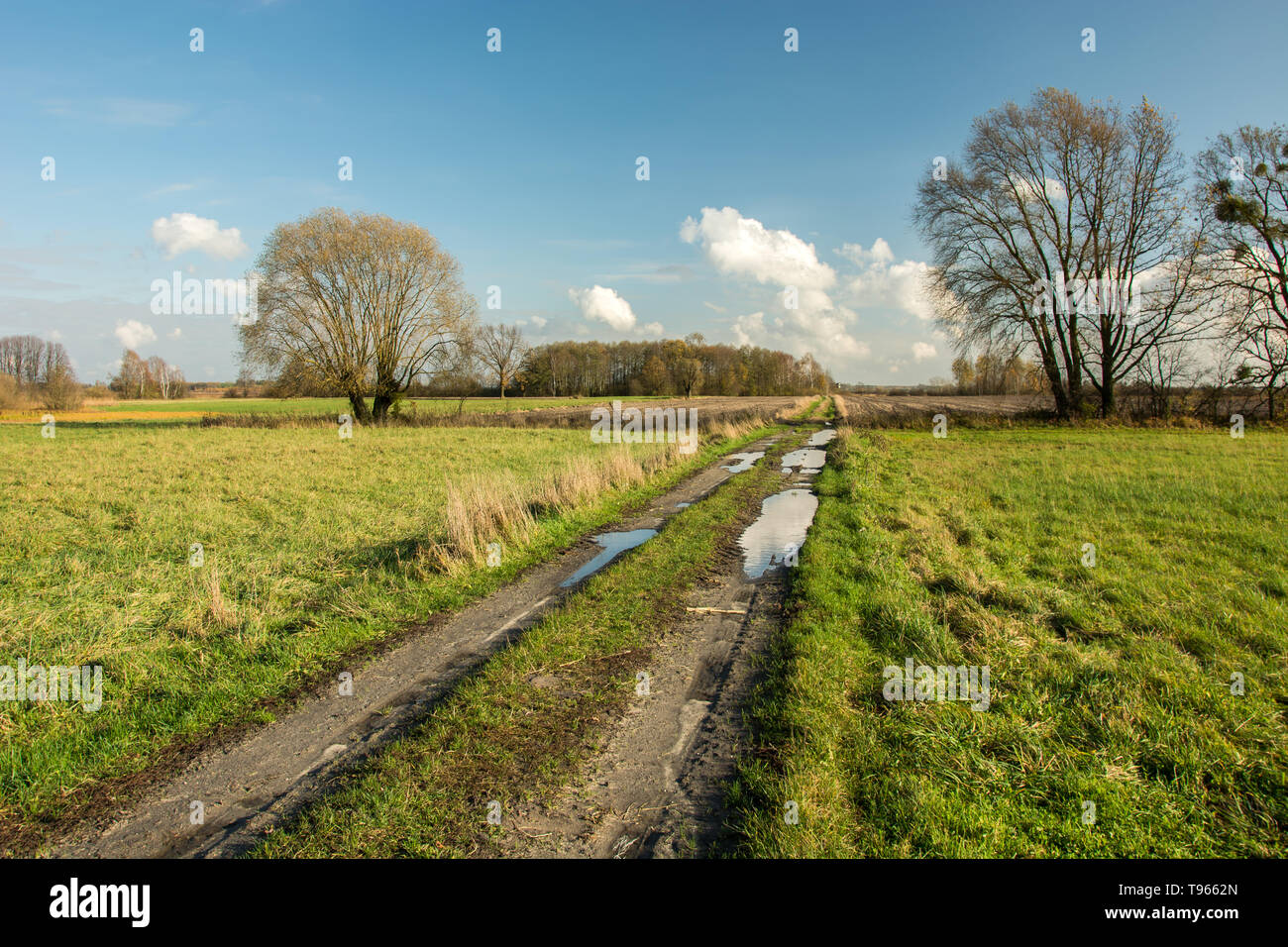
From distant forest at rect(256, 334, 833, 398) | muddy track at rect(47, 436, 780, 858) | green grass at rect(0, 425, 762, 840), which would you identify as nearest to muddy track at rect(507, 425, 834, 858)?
muddy track at rect(47, 436, 780, 858)

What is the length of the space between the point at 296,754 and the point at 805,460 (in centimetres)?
1987

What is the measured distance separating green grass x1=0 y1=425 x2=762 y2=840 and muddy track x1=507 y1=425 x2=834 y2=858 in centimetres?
282

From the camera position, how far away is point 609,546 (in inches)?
399

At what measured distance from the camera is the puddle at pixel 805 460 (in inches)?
770

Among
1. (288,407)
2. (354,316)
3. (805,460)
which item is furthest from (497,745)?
(288,407)

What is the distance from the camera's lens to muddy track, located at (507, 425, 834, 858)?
317 cm

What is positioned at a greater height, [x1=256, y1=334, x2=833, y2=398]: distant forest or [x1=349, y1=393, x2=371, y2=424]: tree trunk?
[x1=256, y1=334, x2=833, y2=398]: distant forest

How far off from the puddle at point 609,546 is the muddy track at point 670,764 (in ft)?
7.96

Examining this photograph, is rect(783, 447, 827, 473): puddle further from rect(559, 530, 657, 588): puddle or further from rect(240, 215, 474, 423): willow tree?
rect(240, 215, 474, 423): willow tree

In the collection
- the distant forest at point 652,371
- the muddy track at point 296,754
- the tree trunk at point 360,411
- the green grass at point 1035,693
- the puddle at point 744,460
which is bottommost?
the muddy track at point 296,754

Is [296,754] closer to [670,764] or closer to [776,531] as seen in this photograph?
[670,764]

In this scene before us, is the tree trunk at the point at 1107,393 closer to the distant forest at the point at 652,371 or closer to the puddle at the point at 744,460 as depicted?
the puddle at the point at 744,460

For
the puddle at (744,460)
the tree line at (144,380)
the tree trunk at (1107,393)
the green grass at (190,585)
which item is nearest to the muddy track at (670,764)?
Answer: the green grass at (190,585)
